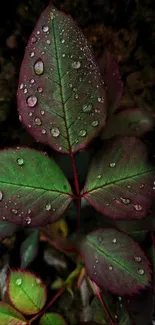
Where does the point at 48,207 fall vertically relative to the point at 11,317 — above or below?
above

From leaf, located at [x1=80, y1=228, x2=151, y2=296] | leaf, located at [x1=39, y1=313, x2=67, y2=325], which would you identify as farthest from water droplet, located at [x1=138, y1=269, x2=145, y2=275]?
leaf, located at [x1=39, y1=313, x2=67, y2=325]

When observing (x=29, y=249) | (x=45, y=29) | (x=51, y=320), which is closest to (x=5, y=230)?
(x=29, y=249)

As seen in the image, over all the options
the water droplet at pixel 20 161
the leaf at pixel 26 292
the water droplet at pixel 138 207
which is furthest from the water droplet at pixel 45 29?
the leaf at pixel 26 292

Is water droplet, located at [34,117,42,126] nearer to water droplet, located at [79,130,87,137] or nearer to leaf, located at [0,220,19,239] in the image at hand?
water droplet, located at [79,130,87,137]

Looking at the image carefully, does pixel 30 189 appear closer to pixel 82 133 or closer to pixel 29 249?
pixel 82 133

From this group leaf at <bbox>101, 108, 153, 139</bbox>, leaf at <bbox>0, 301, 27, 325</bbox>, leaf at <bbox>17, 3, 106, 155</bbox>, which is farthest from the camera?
leaf at <bbox>101, 108, 153, 139</bbox>

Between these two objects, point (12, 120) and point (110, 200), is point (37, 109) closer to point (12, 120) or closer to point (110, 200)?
point (110, 200)

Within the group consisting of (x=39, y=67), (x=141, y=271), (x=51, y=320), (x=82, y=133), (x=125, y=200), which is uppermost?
(x=39, y=67)
